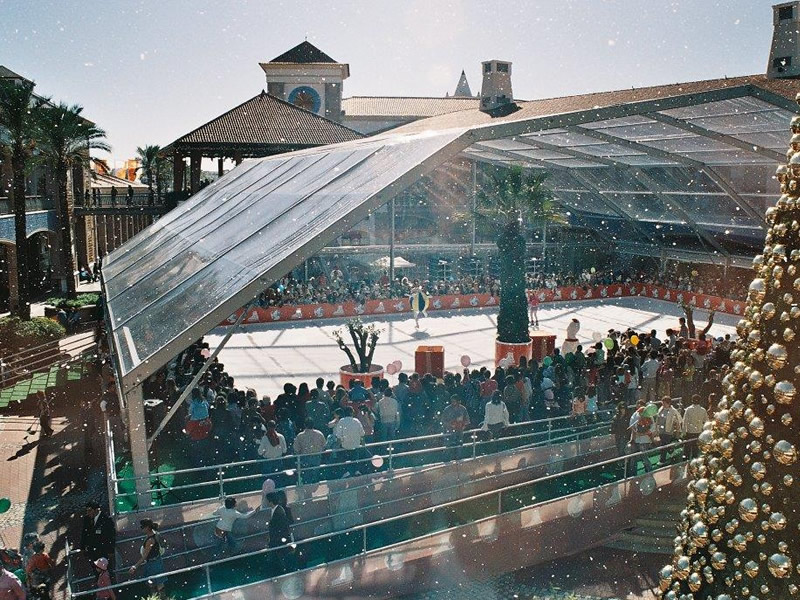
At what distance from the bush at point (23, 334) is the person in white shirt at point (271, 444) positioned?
13.6m

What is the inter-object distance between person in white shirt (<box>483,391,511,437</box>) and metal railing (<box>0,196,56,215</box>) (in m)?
26.9

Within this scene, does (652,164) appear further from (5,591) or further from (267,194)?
(5,591)

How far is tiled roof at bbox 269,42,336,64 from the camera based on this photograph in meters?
57.8

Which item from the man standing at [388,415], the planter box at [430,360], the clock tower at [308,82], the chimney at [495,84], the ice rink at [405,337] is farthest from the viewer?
the clock tower at [308,82]

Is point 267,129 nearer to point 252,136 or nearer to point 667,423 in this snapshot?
point 252,136

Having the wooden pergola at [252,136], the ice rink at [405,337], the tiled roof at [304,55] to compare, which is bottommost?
the ice rink at [405,337]

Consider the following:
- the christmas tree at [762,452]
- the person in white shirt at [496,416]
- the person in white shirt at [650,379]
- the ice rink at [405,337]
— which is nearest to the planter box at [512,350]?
the ice rink at [405,337]

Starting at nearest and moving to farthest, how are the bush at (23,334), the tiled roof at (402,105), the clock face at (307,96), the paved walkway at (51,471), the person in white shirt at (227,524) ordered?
the person in white shirt at (227,524) < the paved walkway at (51,471) < the bush at (23,334) < the clock face at (307,96) < the tiled roof at (402,105)

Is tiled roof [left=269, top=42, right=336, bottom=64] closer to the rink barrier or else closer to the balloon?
the rink barrier

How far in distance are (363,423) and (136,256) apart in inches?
451

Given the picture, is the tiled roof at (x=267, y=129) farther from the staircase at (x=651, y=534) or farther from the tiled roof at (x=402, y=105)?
the tiled roof at (x=402, y=105)

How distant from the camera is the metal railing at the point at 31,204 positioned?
29.4 metres

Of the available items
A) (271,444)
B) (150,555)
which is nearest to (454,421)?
(271,444)

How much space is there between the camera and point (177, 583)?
7.57m
